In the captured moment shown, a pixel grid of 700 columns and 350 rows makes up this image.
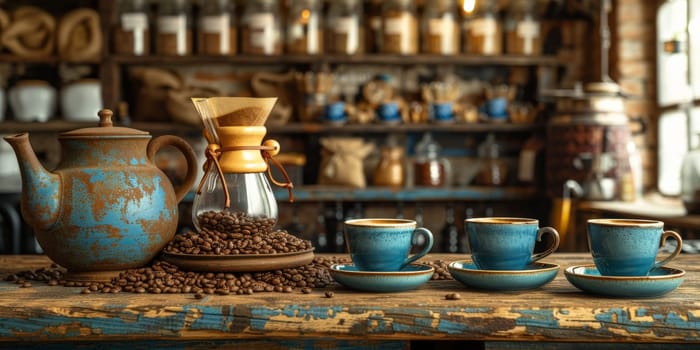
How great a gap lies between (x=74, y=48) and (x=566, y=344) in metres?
3.53

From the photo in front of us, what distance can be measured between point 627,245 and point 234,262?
0.57 meters

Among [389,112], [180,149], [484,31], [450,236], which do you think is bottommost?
[450,236]

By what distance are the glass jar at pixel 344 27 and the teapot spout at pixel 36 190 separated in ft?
9.83

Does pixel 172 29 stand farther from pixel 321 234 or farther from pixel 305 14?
pixel 321 234

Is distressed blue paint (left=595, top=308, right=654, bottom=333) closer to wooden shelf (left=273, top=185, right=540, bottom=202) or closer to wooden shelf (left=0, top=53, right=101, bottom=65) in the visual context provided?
wooden shelf (left=273, top=185, right=540, bottom=202)

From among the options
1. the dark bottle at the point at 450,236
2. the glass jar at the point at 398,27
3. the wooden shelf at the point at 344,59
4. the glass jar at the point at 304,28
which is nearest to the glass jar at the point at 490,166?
the dark bottle at the point at 450,236

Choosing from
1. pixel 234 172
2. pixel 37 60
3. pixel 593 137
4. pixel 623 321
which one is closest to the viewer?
pixel 623 321

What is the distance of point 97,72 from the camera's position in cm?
430

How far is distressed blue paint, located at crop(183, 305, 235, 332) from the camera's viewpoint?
3.50 feet

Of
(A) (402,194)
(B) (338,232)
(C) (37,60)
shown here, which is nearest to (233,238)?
(A) (402,194)

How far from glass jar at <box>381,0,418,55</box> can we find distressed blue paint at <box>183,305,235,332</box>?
324 centimetres

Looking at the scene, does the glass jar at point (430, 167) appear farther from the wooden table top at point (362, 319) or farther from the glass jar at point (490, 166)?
the wooden table top at point (362, 319)

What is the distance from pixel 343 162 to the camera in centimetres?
414

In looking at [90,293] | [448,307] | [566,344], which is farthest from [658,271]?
[90,293]
